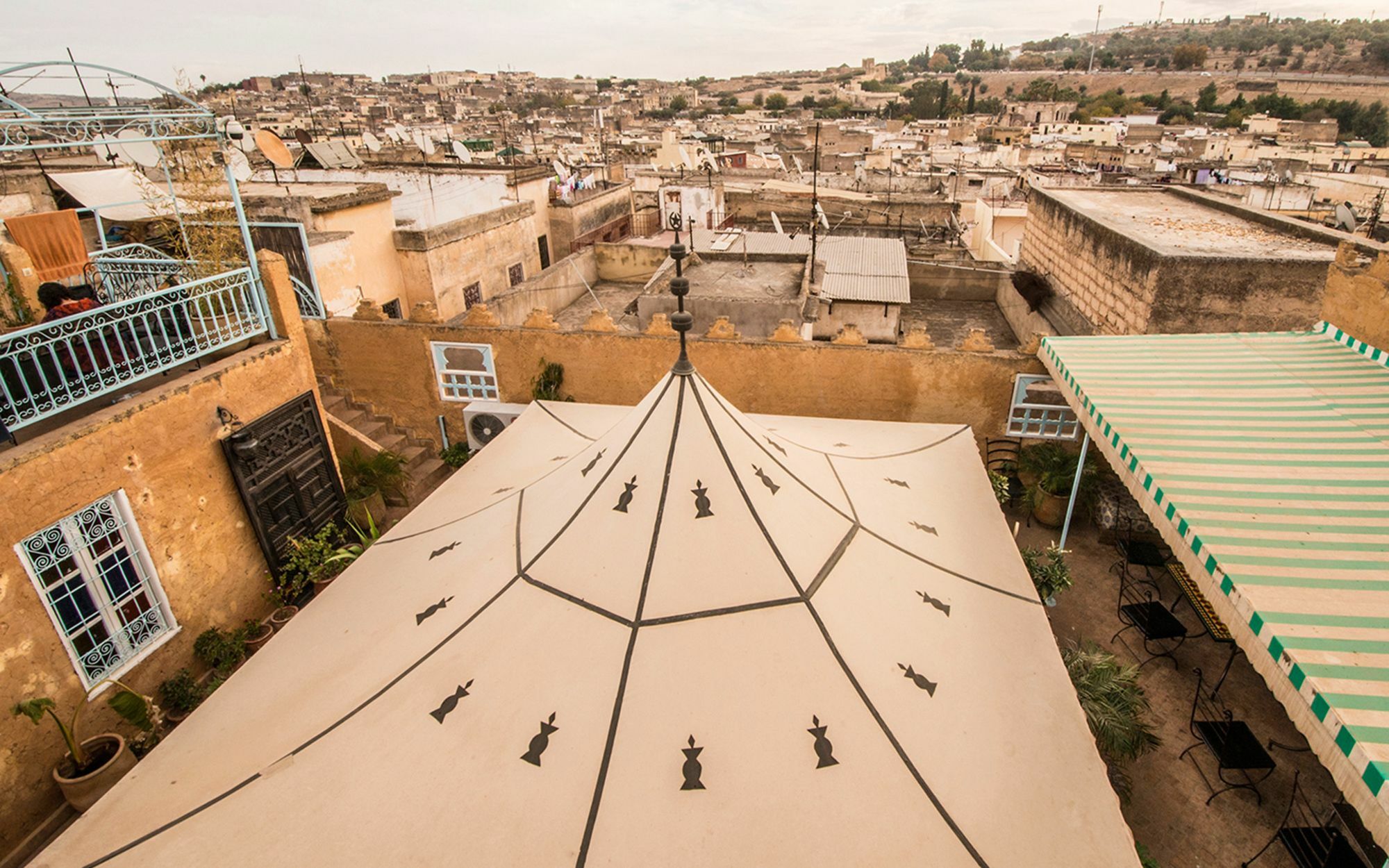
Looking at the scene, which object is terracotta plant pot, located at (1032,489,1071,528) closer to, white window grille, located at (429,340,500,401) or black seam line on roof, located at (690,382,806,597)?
black seam line on roof, located at (690,382,806,597)

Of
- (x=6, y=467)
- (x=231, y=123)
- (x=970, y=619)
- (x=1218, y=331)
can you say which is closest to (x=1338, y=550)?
(x=970, y=619)

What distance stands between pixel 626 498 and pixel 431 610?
5.18 feet

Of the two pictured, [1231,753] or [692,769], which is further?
[1231,753]

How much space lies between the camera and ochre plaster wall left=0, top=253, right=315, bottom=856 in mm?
5133

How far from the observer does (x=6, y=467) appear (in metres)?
4.99

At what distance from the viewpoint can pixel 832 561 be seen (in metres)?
4.70

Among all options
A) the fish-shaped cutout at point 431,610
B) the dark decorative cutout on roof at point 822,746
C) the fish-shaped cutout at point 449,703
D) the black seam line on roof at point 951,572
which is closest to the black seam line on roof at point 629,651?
the fish-shaped cutout at point 449,703

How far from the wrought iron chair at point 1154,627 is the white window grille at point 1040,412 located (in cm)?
247

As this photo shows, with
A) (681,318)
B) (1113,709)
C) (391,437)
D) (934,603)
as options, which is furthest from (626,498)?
(391,437)

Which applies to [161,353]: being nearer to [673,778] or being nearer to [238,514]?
[238,514]

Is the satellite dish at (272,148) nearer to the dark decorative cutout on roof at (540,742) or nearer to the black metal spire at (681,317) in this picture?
the black metal spire at (681,317)

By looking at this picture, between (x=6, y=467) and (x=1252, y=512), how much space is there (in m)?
8.74

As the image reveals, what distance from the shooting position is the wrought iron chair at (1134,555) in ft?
24.4

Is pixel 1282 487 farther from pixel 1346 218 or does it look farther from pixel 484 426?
pixel 1346 218
